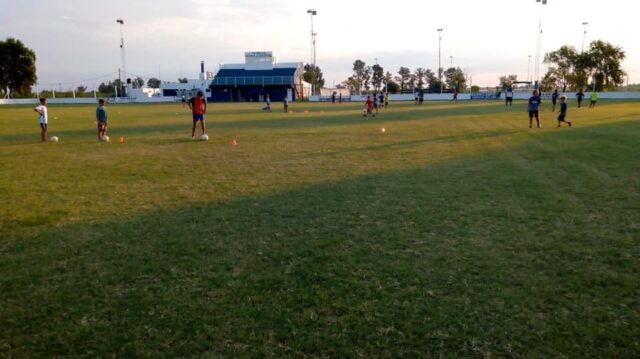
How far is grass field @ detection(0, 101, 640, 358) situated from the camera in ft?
12.4

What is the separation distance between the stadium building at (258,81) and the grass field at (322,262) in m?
81.4

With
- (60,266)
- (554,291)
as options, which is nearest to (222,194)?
(60,266)

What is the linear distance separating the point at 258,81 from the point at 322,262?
93136mm

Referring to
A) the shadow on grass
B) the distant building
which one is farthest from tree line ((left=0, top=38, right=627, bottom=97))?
the shadow on grass

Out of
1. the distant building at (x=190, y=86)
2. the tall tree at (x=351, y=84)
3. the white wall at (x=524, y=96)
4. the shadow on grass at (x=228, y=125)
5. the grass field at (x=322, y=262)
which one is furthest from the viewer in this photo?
the tall tree at (x=351, y=84)

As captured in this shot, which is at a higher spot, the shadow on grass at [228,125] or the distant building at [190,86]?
the distant building at [190,86]

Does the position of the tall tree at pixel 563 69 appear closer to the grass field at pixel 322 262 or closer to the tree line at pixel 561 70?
the tree line at pixel 561 70

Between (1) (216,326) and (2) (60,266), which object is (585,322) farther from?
(2) (60,266)

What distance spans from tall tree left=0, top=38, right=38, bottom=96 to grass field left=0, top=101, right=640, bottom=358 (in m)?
88.7

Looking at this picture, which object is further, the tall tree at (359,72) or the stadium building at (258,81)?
the tall tree at (359,72)

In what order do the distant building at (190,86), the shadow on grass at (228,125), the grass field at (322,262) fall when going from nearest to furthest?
the grass field at (322,262)
the shadow on grass at (228,125)
the distant building at (190,86)

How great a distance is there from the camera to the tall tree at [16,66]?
8262cm

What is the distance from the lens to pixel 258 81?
3750 inches

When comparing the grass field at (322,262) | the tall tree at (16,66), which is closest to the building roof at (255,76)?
the tall tree at (16,66)
